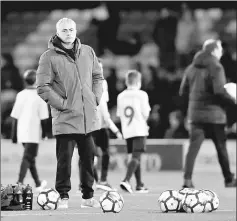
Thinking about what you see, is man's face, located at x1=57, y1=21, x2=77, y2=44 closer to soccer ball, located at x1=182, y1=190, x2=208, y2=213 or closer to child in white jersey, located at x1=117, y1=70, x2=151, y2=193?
soccer ball, located at x1=182, y1=190, x2=208, y2=213

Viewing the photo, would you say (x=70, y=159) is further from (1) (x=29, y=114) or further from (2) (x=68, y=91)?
(1) (x=29, y=114)

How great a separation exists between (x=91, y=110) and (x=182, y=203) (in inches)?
47.7

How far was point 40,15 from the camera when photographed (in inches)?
823

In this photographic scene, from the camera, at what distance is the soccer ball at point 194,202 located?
7.41 metres

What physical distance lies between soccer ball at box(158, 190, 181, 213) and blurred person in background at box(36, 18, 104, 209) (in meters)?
0.75

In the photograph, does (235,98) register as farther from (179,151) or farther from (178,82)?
(178,82)

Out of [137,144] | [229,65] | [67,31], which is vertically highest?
[229,65]

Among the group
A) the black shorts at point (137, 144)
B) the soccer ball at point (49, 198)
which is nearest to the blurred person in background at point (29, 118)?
the black shorts at point (137, 144)

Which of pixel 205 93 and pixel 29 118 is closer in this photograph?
pixel 205 93

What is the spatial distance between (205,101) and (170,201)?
11.6 ft

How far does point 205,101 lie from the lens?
35.4 feet

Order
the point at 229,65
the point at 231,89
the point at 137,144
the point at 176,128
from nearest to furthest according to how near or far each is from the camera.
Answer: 1. the point at 137,144
2. the point at 231,89
3. the point at 176,128
4. the point at 229,65

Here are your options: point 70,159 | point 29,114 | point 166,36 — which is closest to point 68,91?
point 70,159

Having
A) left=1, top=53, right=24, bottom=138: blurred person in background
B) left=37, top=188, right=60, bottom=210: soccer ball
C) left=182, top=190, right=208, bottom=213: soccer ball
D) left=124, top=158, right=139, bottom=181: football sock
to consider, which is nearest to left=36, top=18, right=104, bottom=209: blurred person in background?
left=37, top=188, right=60, bottom=210: soccer ball
